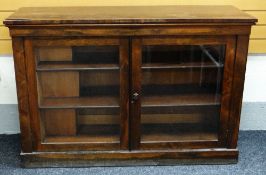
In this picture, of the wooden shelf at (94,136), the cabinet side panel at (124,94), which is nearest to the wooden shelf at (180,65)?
the cabinet side panel at (124,94)

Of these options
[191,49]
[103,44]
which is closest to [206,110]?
[191,49]

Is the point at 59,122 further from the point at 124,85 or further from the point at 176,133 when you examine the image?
the point at 176,133

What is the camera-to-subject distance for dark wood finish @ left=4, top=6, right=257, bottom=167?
1.77m

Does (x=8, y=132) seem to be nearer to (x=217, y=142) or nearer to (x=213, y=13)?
(x=217, y=142)

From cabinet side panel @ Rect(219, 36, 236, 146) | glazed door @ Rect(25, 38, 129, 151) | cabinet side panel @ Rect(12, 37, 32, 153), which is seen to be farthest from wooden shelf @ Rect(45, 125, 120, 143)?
cabinet side panel @ Rect(219, 36, 236, 146)

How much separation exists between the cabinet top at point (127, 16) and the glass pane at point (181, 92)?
139 mm

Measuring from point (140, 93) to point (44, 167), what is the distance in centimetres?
61

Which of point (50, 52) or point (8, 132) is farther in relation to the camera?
point (8, 132)

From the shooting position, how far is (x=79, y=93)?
1992mm

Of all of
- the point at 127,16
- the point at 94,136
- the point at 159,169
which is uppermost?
the point at 127,16

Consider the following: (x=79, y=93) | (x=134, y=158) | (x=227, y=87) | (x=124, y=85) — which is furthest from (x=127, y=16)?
(x=134, y=158)

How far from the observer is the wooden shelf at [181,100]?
1.96 meters

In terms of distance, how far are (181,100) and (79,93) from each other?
0.50 metres

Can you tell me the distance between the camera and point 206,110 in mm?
1999
